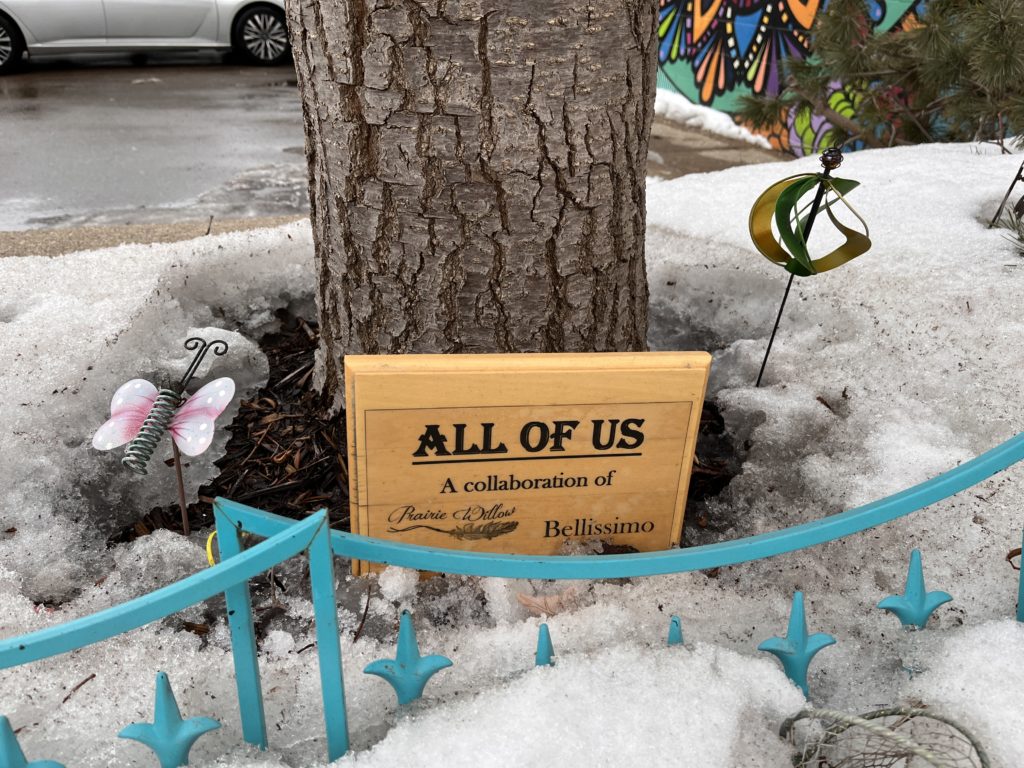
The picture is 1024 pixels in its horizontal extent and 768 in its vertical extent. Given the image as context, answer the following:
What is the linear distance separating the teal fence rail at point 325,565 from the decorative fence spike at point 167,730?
0.06 m

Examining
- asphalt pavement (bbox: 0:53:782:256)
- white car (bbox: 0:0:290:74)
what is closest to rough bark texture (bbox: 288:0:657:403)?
asphalt pavement (bbox: 0:53:782:256)

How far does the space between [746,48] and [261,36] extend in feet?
16.2

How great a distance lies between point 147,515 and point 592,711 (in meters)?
0.99

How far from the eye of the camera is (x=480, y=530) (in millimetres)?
1389

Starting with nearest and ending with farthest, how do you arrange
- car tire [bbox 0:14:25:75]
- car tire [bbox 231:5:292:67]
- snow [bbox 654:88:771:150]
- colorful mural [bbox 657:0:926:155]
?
Answer: 1. colorful mural [bbox 657:0:926:155]
2. snow [bbox 654:88:771:150]
3. car tire [bbox 0:14:25:75]
4. car tire [bbox 231:5:292:67]

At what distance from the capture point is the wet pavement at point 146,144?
173 inches

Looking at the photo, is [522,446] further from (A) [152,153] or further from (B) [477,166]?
(A) [152,153]

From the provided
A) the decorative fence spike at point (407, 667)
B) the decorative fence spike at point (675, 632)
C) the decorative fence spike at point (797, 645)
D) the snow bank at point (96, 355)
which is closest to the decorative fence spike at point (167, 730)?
the decorative fence spike at point (407, 667)

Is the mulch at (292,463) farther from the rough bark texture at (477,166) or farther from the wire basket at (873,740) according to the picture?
the wire basket at (873,740)

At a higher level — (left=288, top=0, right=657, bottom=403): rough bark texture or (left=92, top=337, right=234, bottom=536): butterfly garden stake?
(left=288, top=0, right=657, bottom=403): rough bark texture

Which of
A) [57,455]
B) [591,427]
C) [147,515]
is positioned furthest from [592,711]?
[57,455]

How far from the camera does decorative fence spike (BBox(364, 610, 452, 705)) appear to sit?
1144 millimetres

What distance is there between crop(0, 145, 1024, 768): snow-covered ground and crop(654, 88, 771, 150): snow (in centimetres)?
410

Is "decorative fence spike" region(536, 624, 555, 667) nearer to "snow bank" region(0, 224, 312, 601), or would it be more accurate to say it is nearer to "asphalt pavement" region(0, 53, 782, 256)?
"snow bank" region(0, 224, 312, 601)
